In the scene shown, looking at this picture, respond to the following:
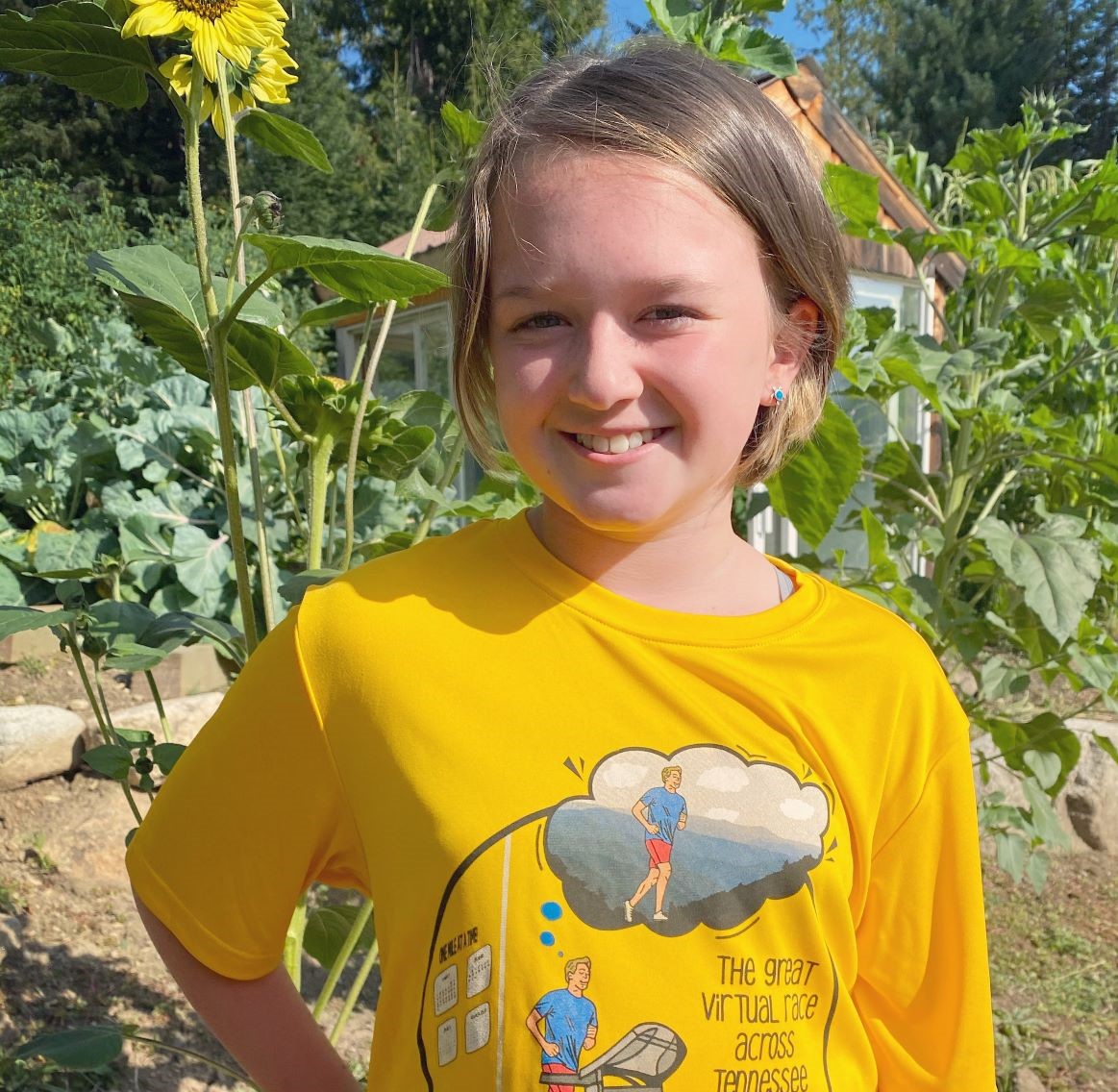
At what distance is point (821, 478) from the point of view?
1781mm

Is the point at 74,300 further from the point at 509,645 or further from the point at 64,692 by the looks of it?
the point at 509,645

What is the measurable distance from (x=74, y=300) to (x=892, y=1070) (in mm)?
8887

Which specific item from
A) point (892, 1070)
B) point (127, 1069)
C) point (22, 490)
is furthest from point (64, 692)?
point (892, 1070)

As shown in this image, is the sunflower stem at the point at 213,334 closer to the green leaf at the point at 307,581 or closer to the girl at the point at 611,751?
the green leaf at the point at 307,581

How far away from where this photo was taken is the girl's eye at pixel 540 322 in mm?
922

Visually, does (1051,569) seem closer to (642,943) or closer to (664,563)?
(664,563)

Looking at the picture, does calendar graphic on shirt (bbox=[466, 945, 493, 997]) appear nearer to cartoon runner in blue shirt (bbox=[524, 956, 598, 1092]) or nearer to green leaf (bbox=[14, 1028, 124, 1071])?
cartoon runner in blue shirt (bbox=[524, 956, 598, 1092])

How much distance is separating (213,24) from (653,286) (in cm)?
59

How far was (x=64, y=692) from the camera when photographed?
3.72 metres

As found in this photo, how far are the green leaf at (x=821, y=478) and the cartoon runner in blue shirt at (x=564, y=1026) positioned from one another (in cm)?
106

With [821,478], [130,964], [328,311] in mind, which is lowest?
[130,964]

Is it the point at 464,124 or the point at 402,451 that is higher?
the point at 464,124

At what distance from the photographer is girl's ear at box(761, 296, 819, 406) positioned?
3.51 ft

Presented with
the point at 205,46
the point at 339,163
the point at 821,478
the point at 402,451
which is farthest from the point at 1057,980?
the point at 339,163
